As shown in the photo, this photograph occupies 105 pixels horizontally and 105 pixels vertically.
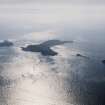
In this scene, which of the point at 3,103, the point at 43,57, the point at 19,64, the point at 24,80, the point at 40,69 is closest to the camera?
the point at 3,103

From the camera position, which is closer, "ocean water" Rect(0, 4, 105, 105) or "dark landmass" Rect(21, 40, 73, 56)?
"ocean water" Rect(0, 4, 105, 105)

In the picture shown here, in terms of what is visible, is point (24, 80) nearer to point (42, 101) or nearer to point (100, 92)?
point (42, 101)

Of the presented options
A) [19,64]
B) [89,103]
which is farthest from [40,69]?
[89,103]

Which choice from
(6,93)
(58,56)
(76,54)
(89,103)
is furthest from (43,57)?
(89,103)

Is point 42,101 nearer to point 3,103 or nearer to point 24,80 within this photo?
point 3,103

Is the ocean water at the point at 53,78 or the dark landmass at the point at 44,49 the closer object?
the ocean water at the point at 53,78

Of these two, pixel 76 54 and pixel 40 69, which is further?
pixel 76 54

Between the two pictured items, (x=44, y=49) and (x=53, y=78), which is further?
(x=44, y=49)

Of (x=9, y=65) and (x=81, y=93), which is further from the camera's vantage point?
(x=9, y=65)

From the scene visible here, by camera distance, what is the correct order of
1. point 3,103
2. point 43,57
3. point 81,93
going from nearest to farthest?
point 3,103
point 81,93
point 43,57
